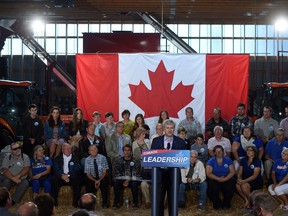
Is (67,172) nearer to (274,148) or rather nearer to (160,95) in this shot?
(160,95)

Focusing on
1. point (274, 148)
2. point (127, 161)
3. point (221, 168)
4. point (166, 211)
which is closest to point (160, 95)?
point (127, 161)

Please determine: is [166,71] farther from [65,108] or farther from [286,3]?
[65,108]

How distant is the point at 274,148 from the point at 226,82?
1.99m

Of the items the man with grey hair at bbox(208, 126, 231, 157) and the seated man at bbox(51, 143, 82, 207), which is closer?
the seated man at bbox(51, 143, 82, 207)

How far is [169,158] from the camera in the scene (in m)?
6.52

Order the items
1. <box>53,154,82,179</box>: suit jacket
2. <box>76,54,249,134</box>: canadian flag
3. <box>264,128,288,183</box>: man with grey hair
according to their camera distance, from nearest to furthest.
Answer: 1. <box>53,154,82,179</box>: suit jacket
2. <box>264,128,288,183</box>: man with grey hair
3. <box>76,54,249,134</box>: canadian flag

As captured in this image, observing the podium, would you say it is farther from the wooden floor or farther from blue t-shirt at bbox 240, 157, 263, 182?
blue t-shirt at bbox 240, 157, 263, 182

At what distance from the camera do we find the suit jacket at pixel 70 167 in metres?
11.6

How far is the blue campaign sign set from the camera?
6.51 meters

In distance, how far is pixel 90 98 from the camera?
13.5m

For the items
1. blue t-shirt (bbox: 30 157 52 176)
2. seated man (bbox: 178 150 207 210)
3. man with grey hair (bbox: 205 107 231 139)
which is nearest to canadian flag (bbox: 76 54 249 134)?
man with grey hair (bbox: 205 107 231 139)

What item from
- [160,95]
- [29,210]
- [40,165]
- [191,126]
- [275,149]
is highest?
[160,95]

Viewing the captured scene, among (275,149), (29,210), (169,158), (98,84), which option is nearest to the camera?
(29,210)

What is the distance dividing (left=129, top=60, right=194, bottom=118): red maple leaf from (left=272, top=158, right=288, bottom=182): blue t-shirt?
8.42 feet
